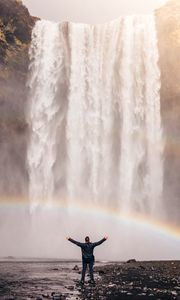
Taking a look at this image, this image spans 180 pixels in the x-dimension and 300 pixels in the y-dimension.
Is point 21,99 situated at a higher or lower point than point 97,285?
higher

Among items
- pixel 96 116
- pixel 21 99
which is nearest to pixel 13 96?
pixel 21 99

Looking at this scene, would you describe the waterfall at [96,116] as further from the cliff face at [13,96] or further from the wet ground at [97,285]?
the wet ground at [97,285]

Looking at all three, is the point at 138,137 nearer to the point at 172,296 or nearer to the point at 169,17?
the point at 169,17

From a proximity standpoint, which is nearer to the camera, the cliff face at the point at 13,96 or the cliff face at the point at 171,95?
the cliff face at the point at 171,95

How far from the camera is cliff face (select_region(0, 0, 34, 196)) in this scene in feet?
143

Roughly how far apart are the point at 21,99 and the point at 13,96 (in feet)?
2.91

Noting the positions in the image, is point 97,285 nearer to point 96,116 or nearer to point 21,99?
point 96,116

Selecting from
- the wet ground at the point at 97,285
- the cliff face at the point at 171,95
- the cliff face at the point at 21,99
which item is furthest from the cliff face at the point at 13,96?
the wet ground at the point at 97,285

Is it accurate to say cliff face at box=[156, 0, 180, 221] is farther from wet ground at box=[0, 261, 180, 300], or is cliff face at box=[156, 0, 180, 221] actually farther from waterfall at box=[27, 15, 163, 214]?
wet ground at box=[0, 261, 180, 300]

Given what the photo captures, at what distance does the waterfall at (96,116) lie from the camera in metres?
41.9

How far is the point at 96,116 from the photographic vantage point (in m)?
44.0

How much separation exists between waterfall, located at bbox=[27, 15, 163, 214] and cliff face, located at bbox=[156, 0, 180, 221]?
840 mm

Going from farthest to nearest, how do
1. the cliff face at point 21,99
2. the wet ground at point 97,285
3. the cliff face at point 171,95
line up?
the cliff face at point 21,99 < the cliff face at point 171,95 < the wet ground at point 97,285

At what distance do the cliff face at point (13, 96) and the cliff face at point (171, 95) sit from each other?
47.6 feet
